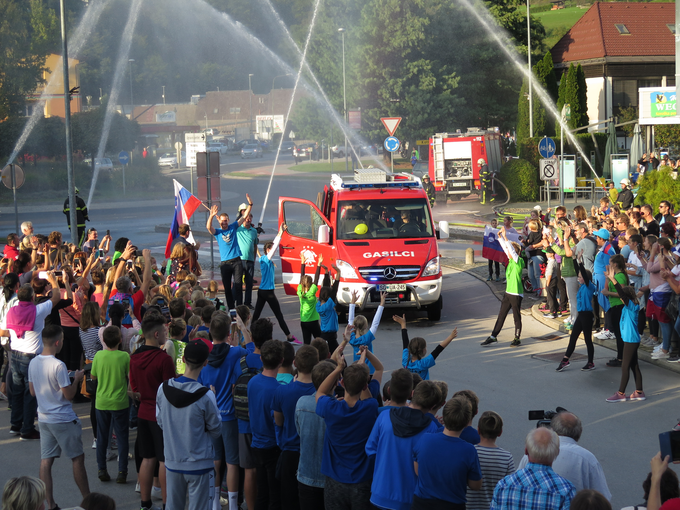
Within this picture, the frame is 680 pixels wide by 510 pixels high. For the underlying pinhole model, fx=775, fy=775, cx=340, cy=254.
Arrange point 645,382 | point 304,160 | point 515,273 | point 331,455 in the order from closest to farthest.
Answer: point 331,455
point 645,382
point 515,273
point 304,160

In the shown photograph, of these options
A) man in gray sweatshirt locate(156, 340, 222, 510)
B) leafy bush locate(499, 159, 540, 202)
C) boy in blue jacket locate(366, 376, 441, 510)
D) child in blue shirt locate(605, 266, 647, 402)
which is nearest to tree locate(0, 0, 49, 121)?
leafy bush locate(499, 159, 540, 202)

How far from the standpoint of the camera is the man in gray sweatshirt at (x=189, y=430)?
586 centimetres

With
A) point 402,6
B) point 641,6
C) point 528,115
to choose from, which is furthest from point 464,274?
point 641,6

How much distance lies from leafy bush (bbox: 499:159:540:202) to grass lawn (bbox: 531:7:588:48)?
4227 cm

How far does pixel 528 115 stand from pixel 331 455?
4137 centimetres

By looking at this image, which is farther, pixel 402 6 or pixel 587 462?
pixel 402 6

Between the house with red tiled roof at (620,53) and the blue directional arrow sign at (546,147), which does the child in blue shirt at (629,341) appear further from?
the house with red tiled roof at (620,53)

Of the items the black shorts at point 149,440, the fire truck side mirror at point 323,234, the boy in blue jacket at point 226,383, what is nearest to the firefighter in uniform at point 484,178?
the fire truck side mirror at point 323,234

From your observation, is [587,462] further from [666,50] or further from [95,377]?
[666,50]

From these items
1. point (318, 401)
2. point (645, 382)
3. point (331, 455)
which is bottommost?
point (645, 382)

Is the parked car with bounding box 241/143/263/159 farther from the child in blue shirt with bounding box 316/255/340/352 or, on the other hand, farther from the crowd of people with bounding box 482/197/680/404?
the child in blue shirt with bounding box 316/255/340/352

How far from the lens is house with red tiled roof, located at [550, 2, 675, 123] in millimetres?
52094

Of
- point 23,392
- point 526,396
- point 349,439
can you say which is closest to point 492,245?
point 526,396

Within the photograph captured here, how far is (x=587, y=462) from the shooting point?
5.05 metres
